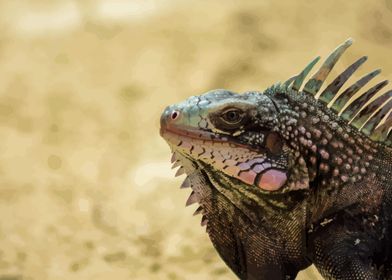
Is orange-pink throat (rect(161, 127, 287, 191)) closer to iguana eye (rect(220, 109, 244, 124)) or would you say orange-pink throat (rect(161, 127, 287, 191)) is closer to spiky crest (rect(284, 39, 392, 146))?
iguana eye (rect(220, 109, 244, 124))

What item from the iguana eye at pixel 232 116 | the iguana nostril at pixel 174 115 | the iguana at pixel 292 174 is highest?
the iguana nostril at pixel 174 115

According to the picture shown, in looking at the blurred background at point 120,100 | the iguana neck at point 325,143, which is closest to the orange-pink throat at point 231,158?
the iguana neck at point 325,143

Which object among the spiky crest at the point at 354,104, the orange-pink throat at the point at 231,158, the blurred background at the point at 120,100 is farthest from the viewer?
the blurred background at the point at 120,100

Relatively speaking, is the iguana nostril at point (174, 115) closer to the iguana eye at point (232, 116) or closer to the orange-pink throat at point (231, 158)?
the orange-pink throat at point (231, 158)

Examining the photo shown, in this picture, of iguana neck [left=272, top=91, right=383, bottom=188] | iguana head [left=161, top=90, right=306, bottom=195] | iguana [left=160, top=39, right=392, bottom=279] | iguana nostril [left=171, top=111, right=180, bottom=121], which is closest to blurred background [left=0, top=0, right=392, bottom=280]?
iguana [left=160, top=39, right=392, bottom=279]

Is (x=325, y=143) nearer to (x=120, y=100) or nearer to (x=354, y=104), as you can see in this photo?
(x=354, y=104)

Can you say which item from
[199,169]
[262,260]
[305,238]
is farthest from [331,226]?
[199,169]

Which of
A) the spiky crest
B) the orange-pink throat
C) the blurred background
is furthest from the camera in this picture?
the blurred background
